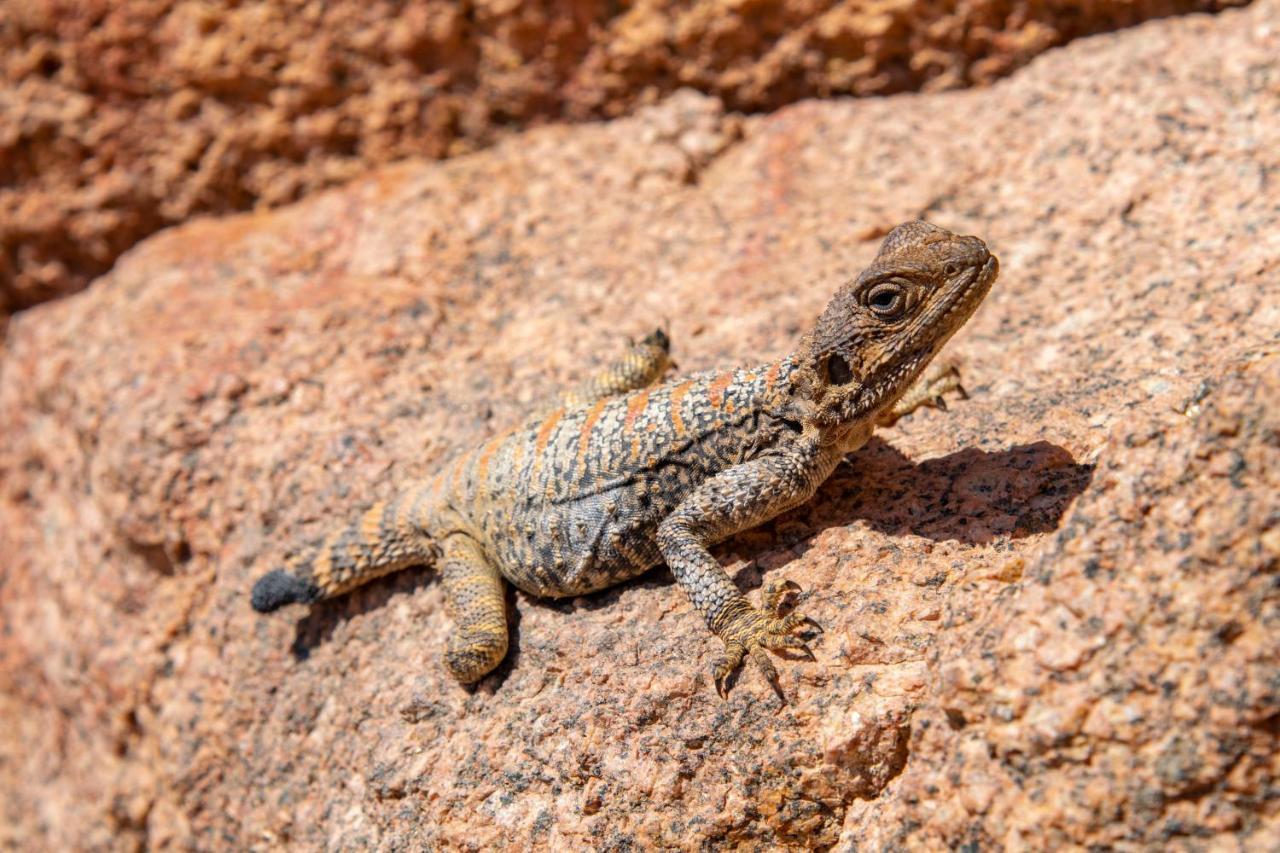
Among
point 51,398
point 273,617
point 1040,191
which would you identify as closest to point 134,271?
point 51,398

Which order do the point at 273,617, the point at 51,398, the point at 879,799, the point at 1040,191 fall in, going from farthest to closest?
the point at 51,398, the point at 1040,191, the point at 273,617, the point at 879,799

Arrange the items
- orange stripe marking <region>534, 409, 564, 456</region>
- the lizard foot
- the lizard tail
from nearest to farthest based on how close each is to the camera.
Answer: the lizard foot, orange stripe marking <region>534, 409, 564, 456</region>, the lizard tail

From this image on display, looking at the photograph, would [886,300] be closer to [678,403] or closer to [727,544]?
[678,403]

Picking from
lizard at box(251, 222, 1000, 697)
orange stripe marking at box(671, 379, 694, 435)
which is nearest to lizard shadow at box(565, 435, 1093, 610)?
lizard at box(251, 222, 1000, 697)

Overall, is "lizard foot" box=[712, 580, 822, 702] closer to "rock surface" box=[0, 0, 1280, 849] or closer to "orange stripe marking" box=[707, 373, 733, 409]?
"rock surface" box=[0, 0, 1280, 849]

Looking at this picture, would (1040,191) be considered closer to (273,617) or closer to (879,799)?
(879,799)

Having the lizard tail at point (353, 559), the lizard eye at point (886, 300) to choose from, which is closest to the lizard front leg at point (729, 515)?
the lizard eye at point (886, 300)

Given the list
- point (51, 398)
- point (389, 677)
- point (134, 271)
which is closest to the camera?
point (389, 677)
